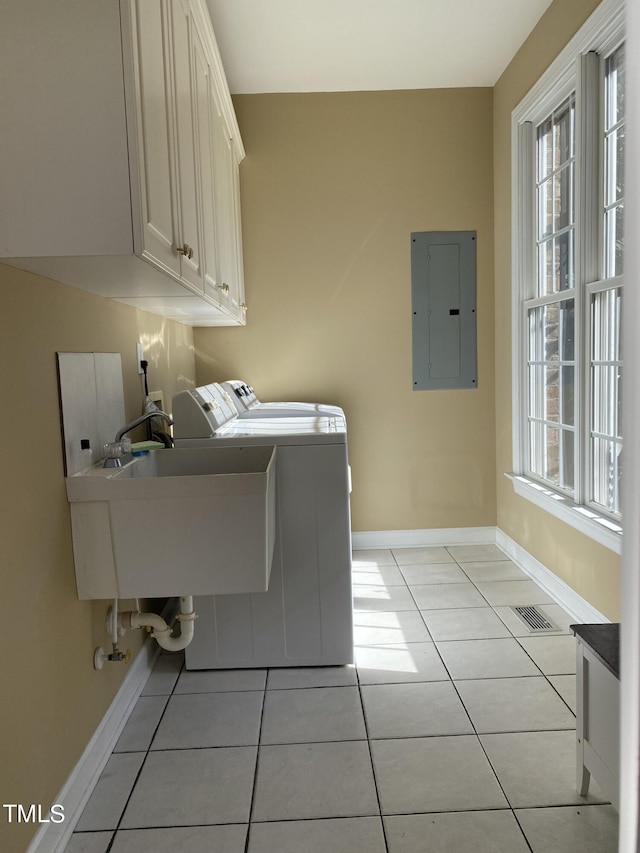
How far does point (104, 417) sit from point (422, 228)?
7.84 ft

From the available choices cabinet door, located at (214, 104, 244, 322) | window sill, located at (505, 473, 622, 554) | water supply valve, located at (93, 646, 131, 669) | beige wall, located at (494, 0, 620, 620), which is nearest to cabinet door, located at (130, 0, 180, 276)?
cabinet door, located at (214, 104, 244, 322)

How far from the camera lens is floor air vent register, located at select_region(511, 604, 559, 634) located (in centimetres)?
273

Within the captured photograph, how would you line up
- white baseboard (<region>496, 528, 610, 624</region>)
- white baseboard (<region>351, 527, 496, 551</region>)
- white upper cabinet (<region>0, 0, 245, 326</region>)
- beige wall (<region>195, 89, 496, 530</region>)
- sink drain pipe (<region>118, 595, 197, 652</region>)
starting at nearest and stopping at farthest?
white upper cabinet (<region>0, 0, 245, 326</region>)
sink drain pipe (<region>118, 595, 197, 652</region>)
white baseboard (<region>496, 528, 610, 624</region>)
beige wall (<region>195, 89, 496, 530</region>)
white baseboard (<region>351, 527, 496, 551</region>)

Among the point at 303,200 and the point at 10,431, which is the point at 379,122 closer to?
the point at 303,200

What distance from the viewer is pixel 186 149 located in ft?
6.61

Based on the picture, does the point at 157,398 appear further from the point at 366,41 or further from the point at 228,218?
the point at 366,41

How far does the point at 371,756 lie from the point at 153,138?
175 centimetres

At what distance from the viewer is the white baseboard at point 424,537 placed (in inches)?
158

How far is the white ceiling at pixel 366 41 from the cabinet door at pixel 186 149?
3.08 ft

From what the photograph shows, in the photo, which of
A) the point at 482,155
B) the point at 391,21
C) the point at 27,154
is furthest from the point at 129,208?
the point at 482,155

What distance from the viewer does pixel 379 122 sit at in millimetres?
3773

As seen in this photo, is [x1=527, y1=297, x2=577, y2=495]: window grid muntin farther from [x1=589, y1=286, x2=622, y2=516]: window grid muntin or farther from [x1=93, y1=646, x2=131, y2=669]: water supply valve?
[x1=93, y1=646, x2=131, y2=669]: water supply valve

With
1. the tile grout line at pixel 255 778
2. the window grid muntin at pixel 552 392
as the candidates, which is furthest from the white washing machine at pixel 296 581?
the window grid muntin at pixel 552 392

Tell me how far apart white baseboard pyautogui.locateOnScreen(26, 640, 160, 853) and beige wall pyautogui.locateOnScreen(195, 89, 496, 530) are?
189cm
